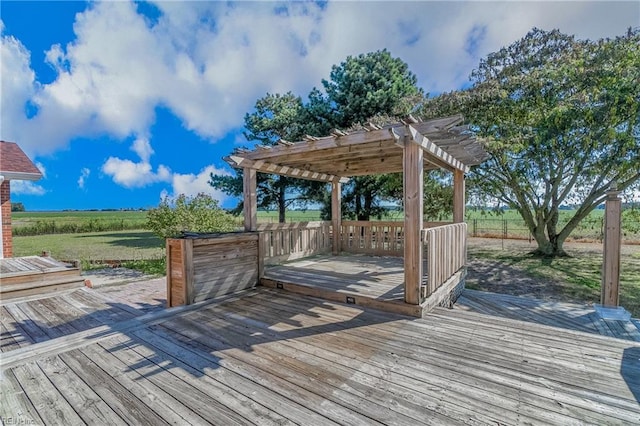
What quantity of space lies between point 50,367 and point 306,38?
8.67 metres

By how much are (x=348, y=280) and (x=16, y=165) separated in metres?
8.91

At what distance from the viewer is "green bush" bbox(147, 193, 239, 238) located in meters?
8.37

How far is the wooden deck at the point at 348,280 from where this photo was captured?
12.7 feet

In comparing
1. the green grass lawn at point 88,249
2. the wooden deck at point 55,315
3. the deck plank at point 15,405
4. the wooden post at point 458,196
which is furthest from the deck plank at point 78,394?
the green grass lawn at point 88,249

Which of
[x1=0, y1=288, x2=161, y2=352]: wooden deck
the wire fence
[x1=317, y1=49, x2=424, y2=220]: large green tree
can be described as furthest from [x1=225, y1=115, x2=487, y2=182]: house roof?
the wire fence

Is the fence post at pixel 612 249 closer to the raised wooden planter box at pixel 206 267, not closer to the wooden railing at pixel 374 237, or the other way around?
the wooden railing at pixel 374 237

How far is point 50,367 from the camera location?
94.3 inches

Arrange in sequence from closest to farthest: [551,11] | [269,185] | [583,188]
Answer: [551,11]
[583,188]
[269,185]

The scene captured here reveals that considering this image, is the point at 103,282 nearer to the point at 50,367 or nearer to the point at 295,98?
the point at 50,367

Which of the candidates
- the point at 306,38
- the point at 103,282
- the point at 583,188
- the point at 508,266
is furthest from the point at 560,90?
the point at 103,282

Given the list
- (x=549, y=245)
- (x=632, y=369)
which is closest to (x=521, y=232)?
(x=549, y=245)

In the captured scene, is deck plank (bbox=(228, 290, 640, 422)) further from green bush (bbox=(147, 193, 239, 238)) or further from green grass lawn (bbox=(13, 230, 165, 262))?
green grass lawn (bbox=(13, 230, 165, 262))

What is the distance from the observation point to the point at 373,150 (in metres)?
4.80

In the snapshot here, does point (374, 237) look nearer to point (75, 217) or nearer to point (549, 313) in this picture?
point (549, 313)
